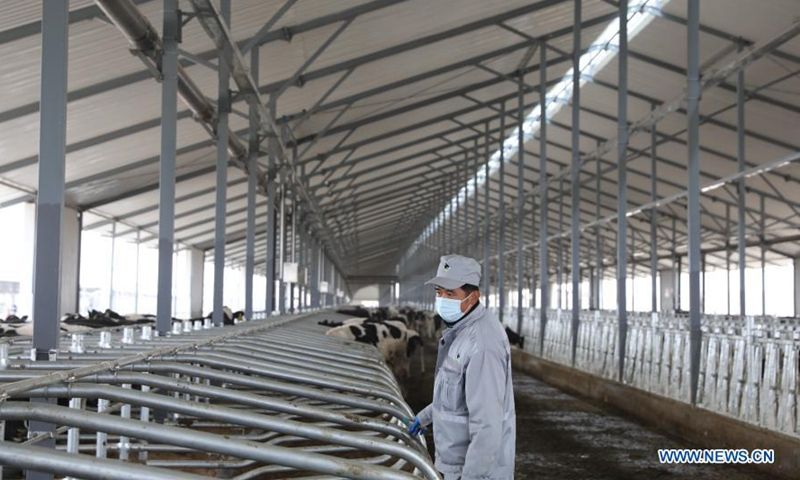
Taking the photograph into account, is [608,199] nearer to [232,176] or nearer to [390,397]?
[232,176]

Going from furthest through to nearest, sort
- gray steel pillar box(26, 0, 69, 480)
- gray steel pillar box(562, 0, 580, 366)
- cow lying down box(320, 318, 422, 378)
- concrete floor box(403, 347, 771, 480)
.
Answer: gray steel pillar box(562, 0, 580, 366) → cow lying down box(320, 318, 422, 378) → concrete floor box(403, 347, 771, 480) → gray steel pillar box(26, 0, 69, 480)

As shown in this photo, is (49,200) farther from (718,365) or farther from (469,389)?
(718,365)

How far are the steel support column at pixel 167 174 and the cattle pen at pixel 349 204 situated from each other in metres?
0.03

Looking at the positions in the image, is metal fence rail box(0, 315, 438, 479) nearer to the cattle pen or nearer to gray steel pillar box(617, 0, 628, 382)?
the cattle pen

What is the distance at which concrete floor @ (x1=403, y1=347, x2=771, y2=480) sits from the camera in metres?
9.39

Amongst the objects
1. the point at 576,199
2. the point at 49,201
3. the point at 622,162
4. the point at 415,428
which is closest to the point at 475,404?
the point at 415,428

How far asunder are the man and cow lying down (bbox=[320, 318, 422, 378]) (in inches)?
397

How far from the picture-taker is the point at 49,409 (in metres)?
2.52

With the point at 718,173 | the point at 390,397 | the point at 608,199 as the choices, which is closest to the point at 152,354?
the point at 390,397

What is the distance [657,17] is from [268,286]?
36.0 ft

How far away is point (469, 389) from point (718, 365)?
840 centimetres

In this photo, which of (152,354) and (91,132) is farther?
(91,132)

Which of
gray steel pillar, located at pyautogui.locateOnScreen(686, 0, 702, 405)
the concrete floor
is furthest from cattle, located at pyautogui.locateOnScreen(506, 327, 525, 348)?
gray steel pillar, located at pyautogui.locateOnScreen(686, 0, 702, 405)

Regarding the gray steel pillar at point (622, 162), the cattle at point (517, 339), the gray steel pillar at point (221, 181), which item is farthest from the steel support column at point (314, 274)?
the gray steel pillar at point (221, 181)
